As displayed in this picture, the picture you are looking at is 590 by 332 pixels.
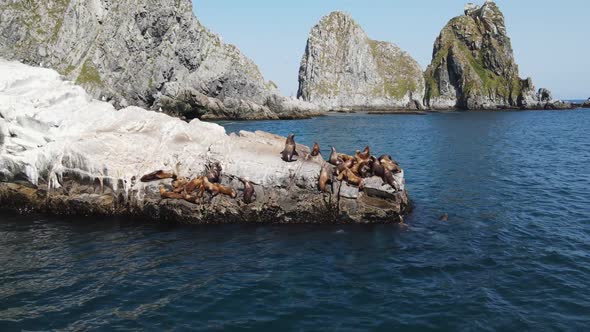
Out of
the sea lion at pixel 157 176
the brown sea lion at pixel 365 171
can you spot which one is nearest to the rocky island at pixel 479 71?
the brown sea lion at pixel 365 171

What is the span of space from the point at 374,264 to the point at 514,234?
28.3ft

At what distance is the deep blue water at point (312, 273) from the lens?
531 inches

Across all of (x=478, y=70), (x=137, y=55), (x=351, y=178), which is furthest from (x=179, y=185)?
(x=478, y=70)

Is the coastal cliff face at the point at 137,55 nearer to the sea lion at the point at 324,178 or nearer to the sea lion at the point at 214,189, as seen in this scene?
the sea lion at the point at 214,189

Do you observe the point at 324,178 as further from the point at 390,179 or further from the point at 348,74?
the point at 348,74

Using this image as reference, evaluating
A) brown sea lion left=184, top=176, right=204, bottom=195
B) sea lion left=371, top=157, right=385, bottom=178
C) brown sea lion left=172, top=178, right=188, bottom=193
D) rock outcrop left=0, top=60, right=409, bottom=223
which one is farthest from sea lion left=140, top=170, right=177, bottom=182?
sea lion left=371, top=157, right=385, bottom=178

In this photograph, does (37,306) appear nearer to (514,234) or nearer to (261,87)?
(514,234)

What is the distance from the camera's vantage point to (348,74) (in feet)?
619

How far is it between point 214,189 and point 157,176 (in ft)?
10.9

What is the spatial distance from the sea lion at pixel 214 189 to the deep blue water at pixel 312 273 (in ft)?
6.18

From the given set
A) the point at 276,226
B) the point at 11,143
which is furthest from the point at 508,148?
the point at 11,143

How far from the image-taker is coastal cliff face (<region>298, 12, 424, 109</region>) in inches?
7343

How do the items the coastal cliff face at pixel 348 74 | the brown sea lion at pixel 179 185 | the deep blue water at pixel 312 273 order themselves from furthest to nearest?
the coastal cliff face at pixel 348 74, the brown sea lion at pixel 179 185, the deep blue water at pixel 312 273

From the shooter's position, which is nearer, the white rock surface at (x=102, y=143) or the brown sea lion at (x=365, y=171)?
the white rock surface at (x=102, y=143)
